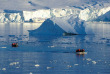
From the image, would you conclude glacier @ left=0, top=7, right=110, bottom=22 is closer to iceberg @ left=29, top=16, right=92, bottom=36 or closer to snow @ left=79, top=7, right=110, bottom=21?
snow @ left=79, top=7, right=110, bottom=21

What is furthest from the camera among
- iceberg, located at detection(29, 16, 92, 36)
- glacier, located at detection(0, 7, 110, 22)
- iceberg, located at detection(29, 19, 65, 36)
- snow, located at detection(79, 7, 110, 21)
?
snow, located at detection(79, 7, 110, 21)

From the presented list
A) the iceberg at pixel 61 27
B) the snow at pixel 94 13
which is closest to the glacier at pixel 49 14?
the snow at pixel 94 13

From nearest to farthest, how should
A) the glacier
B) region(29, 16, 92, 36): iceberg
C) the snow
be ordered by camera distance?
1. region(29, 16, 92, 36): iceberg
2. the glacier
3. the snow

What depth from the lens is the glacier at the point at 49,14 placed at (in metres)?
111

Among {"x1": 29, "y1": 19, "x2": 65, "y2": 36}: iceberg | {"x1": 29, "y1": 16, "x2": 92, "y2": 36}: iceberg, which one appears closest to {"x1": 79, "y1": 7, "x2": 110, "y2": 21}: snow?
{"x1": 29, "y1": 16, "x2": 92, "y2": 36}: iceberg

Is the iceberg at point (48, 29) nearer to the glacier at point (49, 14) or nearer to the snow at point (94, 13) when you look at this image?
the glacier at point (49, 14)

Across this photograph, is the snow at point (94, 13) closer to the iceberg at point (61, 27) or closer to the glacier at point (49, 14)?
the glacier at point (49, 14)

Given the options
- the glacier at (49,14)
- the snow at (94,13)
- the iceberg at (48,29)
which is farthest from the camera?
the snow at (94,13)

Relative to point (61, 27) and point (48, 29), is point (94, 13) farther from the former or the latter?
point (61, 27)

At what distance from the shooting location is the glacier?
110688mm

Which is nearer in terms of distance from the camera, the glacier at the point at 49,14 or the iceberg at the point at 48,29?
the iceberg at the point at 48,29

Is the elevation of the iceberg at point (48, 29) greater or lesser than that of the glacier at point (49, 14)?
lesser

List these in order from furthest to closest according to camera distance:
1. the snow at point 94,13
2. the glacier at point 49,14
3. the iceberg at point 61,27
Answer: the snow at point 94,13
the glacier at point 49,14
the iceberg at point 61,27

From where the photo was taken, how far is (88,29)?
38406 millimetres
